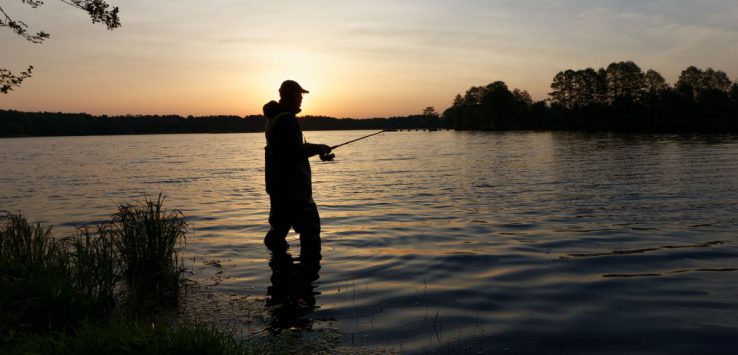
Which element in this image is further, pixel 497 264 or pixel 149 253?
pixel 497 264

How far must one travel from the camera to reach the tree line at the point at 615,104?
333 feet

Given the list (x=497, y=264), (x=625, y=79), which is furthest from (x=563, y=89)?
(x=497, y=264)

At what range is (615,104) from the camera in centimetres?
11306

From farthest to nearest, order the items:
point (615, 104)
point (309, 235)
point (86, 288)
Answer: point (615, 104) → point (309, 235) → point (86, 288)

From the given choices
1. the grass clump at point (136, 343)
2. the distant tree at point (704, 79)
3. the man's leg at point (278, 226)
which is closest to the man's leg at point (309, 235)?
the man's leg at point (278, 226)

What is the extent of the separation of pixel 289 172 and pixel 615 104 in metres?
117

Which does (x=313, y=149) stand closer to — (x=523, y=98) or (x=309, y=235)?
(x=309, y=235)

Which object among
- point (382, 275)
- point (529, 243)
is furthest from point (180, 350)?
point (529, 243)

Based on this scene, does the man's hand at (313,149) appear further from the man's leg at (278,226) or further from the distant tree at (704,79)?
the distant tree at (704,79)

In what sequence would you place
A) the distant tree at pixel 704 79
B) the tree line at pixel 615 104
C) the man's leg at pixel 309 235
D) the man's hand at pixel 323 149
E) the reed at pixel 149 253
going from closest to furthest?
the reed at pixel 149 253 < the man's hand at pixel 323 149 < the man's leg at pixel 309 235 < the tree line at pixel 615 104 < the distant tree at pixel 704 79

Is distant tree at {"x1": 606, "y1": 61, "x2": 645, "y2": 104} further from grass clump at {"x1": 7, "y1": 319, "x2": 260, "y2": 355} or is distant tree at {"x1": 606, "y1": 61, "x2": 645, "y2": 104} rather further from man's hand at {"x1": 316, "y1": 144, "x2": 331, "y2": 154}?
grass clump at {"x1": 7, "y1": 319, "x2": 260, "y2": 355}

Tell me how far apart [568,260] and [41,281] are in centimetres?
829

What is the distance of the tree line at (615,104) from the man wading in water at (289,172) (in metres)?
109

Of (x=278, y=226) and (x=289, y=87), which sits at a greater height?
(x=289, y=87)
